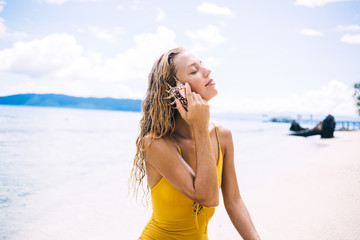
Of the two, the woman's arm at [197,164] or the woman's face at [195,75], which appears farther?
the woman's face at [195,75]

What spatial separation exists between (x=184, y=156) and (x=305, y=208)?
401 cm

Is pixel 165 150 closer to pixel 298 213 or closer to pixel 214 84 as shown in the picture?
pixel 214 84

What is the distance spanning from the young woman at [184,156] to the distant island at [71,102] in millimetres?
112601

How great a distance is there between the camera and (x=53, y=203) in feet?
21.0

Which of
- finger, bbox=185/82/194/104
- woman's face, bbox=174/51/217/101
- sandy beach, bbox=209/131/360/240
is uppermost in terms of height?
woman's face, bbox=174/51/217/101

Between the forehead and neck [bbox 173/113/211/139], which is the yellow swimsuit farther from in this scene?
the forehead

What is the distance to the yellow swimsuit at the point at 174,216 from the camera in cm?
163

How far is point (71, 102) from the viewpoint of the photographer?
475ft

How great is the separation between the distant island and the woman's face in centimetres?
11266

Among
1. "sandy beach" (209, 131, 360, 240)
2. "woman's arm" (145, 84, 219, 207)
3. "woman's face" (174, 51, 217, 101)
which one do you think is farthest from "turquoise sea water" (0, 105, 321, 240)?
"woman's face" (174, 51, 217, 101)

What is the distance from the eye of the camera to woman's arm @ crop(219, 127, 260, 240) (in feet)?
5.74

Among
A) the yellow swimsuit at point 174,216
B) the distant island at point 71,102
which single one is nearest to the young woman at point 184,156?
the yellow swimsuit at point 174,216

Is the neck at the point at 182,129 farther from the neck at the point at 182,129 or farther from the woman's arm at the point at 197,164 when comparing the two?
the woman's arm at the point at 197,164

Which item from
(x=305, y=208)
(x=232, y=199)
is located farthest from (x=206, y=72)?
(x=305, y=208)
